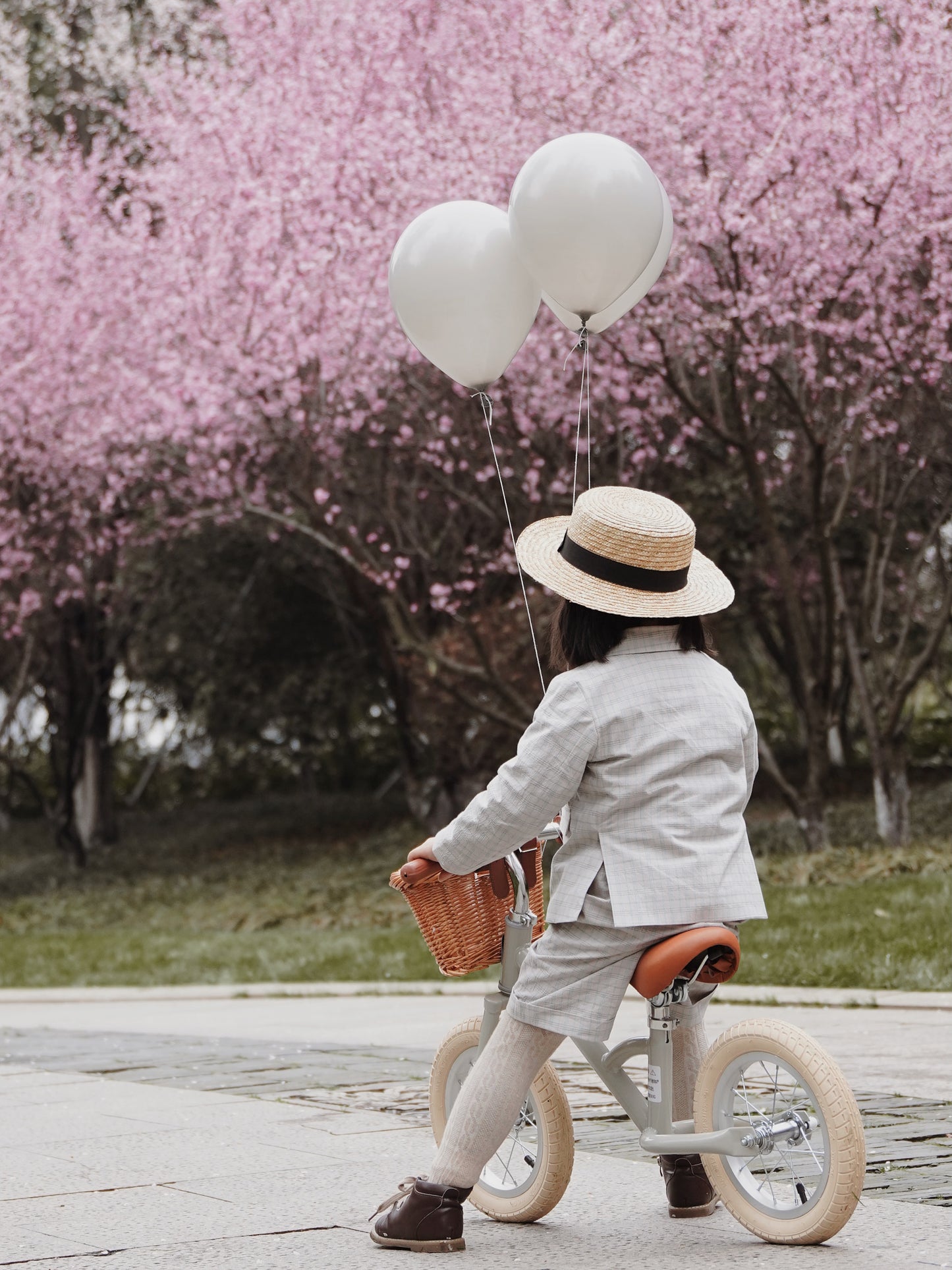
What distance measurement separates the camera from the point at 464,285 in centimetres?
604

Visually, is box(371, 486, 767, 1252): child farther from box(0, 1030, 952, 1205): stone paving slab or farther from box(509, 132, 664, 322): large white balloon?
box(509, 132, 664, 322): large white balloon

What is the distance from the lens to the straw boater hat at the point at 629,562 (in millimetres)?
3668

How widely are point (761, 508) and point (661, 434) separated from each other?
5.79ft

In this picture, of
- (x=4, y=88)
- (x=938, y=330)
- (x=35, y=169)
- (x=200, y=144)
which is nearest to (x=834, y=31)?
(x=938, y=330)

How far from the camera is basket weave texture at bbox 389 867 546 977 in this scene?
12.5 feet

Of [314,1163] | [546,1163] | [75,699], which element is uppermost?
[546,1163]

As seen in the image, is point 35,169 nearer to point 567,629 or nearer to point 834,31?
point 834,31

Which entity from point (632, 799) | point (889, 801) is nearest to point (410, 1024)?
point (632, 799)

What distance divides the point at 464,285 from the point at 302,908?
11.0 meters

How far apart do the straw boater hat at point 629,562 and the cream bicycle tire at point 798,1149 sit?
0.94 metres

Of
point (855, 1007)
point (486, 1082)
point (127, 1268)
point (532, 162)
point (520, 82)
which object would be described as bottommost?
point (855, 1007)

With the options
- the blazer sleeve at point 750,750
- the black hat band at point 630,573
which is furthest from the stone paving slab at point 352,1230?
the black hat band at point 630,573

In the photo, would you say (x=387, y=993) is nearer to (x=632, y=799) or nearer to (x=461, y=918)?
(x=461, y=918)

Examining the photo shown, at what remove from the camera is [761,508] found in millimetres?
14156
